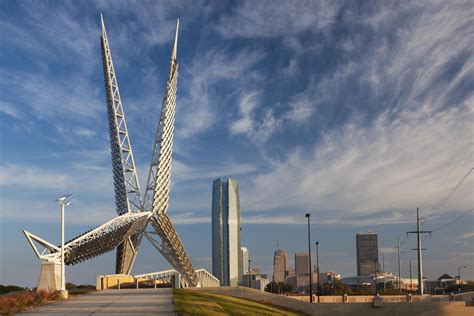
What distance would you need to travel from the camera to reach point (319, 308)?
3928cm

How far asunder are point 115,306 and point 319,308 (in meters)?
18.3

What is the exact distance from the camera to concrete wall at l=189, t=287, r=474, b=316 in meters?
39.3

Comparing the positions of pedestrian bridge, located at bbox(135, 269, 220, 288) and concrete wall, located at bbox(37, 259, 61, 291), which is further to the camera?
pedestrian bridge, located at bbox(135, 269, 220, 288)

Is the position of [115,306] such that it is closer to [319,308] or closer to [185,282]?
[319,308]

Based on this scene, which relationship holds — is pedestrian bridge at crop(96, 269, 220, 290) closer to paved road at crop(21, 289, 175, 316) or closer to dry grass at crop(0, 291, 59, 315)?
dry grass at crop(0, 291, 59, 315)

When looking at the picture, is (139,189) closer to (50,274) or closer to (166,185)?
(166,185)

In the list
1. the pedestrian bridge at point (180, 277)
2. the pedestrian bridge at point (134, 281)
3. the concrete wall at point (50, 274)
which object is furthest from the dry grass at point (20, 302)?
the pedestrian bridge at point (180, 277)

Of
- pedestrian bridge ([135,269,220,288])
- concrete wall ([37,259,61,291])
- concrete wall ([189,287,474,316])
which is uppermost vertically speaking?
concrete wall ([37,259,61,291])

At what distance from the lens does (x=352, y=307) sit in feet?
131

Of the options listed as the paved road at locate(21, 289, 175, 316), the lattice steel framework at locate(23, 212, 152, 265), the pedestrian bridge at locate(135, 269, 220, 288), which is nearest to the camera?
the paved road at locate(21, 289, 175, 316)

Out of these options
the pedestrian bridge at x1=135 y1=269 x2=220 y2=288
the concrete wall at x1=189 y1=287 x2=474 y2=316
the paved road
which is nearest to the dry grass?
the paved road

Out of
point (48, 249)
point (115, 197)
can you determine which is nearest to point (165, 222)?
point (115, 197)

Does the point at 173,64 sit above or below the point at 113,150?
above

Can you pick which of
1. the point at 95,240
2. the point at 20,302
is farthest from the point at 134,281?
the point at 20,302
